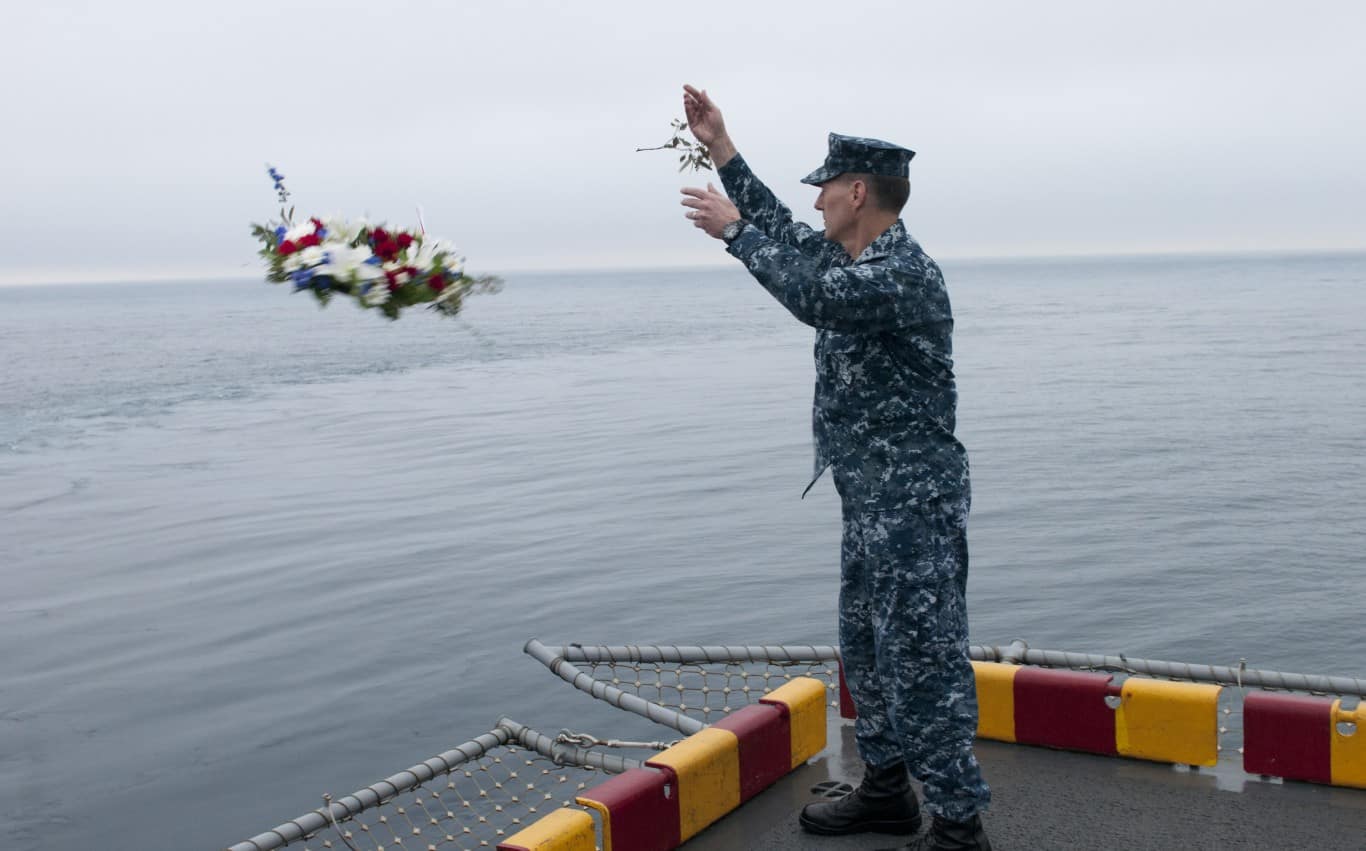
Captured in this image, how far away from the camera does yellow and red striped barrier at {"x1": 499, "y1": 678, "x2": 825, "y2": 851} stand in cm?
427

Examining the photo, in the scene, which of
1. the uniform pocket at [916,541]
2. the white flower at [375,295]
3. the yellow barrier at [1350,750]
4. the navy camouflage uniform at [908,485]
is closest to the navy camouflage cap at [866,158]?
the navy camouflage uniform at [908,485]

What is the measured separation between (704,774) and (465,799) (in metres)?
4.28

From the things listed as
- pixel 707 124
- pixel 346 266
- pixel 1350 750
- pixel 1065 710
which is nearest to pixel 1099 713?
pixel 1065 710

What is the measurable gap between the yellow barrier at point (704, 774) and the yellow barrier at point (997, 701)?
3.71ft

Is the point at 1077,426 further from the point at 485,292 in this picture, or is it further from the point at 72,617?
the point at 485,292

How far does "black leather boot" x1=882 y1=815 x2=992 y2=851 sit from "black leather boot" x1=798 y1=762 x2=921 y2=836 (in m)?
0.30

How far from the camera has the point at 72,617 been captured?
14141 millimetres

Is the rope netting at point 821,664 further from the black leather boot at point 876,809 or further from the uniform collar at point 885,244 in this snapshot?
the uniform collar at point 885,244

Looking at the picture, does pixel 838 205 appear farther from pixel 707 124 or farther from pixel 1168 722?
pixel 1168 722

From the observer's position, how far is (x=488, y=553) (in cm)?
1595

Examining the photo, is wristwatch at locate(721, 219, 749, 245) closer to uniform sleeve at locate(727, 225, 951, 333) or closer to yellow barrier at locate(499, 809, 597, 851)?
uniform sleeve at locate(727, 225, 951, 333)

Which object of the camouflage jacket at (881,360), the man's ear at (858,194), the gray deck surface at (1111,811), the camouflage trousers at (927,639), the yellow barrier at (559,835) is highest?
the man's ear at (858,194)

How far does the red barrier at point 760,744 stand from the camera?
5.04 m

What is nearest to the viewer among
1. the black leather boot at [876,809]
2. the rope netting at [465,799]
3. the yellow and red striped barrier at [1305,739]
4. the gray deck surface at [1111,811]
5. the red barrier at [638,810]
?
the red barrier at [638,810]
